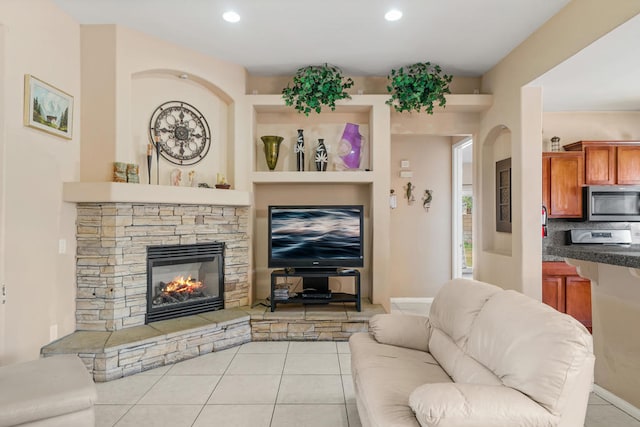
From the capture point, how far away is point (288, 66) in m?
4.50

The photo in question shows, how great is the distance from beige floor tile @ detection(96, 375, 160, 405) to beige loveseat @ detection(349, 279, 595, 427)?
171 centimetres

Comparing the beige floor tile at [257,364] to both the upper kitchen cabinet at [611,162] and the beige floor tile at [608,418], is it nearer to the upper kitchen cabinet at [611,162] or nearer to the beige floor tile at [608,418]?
the beige floor tile at [608,418]

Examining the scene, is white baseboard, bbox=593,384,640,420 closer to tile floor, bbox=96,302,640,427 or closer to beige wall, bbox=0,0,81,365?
tile floor, bbox=96,302,640,427

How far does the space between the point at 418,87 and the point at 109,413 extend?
13.5ft

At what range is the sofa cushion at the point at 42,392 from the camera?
1.89 metres

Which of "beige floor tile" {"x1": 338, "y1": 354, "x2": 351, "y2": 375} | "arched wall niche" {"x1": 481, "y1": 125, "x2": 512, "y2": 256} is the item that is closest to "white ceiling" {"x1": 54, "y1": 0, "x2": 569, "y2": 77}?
"arched wall niche" {"x1": 481, "y1": 125, "x2": 512, "y2": 256}

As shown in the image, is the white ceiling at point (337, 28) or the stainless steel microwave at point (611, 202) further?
the stainless steel microwave at point (611, 202)

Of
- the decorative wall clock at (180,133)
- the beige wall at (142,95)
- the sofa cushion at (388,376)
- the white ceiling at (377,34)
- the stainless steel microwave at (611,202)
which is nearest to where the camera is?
the sofa cushion at (388,376)

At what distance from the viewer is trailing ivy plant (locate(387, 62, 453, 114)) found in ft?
14.3

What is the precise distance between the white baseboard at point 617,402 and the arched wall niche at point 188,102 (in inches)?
151

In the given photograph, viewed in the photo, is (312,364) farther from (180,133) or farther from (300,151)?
(180,133)

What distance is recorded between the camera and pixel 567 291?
4.41 meters

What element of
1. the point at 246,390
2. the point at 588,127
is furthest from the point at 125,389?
the point at 588,127

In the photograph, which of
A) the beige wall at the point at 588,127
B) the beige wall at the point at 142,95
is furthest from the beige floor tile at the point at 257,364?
the beige wall at the point at 588,127
